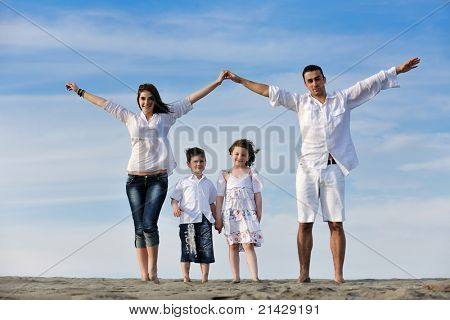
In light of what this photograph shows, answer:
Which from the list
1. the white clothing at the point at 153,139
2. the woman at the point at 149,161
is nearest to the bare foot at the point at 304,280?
the woman at the point at 149,161

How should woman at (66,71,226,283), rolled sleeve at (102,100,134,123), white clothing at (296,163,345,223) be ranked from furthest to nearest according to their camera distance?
rolled sleeve at (102,100,134,123), woman at (66,71,226,283), white clothing at (296,163,345,223)

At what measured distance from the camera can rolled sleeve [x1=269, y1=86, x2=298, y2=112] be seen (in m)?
7.63

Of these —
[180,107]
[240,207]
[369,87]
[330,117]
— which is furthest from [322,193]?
[180,107]

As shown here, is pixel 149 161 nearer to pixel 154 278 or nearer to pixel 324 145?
pixel 154 278

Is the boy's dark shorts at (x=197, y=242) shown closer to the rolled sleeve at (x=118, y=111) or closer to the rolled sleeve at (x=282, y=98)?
the rolled sleeve at (x=118, y=111)

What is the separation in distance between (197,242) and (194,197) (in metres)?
0.51

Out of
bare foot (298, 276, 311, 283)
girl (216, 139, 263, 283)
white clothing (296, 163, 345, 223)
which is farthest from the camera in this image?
girl (216, 139, 263, 283)

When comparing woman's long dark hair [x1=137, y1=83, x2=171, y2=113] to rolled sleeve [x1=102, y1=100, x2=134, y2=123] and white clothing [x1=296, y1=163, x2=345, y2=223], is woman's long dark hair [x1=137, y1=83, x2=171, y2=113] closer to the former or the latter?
rolled sleeve [x1=102, y1=100, x2=134, y2=123]

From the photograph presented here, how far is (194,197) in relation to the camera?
7984mm

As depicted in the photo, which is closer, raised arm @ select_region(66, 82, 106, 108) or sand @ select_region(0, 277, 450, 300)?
sand @ select_region(0, 277, 450, 300)

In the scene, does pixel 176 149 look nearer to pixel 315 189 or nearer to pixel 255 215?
pixel 255 215

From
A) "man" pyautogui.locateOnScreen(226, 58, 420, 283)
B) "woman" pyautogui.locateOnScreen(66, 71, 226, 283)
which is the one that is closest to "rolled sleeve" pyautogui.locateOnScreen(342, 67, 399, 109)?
"man" pyautogui.locateOnScreen(226, 58, 420, 283)

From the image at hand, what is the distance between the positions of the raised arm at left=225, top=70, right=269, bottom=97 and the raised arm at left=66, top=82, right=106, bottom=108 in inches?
59.3
